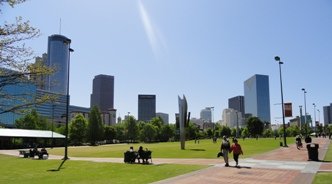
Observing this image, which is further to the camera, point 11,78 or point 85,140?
point 85,140

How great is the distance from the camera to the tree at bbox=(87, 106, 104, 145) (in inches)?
4434

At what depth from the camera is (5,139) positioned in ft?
273

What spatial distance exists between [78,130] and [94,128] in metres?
6.35

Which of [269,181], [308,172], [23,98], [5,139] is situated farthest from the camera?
[5,139]

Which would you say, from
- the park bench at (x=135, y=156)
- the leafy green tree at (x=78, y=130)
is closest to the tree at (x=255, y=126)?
the leafy green tree at (x=78, y=130)

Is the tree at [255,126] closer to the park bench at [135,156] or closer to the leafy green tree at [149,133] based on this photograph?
the leafy green tree at [149,133]

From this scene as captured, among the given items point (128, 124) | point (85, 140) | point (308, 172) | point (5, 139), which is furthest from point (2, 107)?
point (128, 124)

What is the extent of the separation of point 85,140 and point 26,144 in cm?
2956

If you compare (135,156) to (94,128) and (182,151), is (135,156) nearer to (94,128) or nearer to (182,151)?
(182,151)

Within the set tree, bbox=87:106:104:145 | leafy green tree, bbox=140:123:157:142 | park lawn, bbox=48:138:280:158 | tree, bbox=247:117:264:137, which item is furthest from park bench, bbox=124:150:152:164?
tree, bbox=247:117:264:137

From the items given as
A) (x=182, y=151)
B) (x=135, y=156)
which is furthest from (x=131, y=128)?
(x=135, y=156)

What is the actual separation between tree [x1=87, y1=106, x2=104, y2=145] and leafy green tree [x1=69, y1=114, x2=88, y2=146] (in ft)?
8.21

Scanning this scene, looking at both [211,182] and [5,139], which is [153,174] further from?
[5,139]

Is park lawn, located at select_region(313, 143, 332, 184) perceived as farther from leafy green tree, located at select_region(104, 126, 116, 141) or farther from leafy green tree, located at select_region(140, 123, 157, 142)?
leafy green tree, located at select_region(104, 126, 116, 141)
